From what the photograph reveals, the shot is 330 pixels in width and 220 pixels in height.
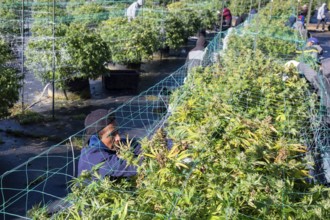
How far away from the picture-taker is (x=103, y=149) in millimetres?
3078

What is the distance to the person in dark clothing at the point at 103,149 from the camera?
2.85m

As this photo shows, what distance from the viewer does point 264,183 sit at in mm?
2223

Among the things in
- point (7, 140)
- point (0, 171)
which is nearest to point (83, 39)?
point (7, 140)

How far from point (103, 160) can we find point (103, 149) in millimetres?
110

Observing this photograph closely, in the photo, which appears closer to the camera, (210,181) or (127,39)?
(210,181)

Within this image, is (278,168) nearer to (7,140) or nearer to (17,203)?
(17,203)

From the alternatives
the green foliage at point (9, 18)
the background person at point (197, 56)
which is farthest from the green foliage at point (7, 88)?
the green foliage at point (9, 18)

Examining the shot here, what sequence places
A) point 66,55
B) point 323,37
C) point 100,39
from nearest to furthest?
point 66,55 → point 100,39 → point 323,37

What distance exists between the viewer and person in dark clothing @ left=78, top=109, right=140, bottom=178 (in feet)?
9.36

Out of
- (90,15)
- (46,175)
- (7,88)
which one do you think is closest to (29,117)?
(7,88)

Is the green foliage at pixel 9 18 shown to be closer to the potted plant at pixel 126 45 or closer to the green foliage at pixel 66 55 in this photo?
the potted plant at pixel 126 45

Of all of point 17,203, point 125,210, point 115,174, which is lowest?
point 17,203

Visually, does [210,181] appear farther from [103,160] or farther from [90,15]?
[90,15]

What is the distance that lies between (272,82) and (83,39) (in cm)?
450
